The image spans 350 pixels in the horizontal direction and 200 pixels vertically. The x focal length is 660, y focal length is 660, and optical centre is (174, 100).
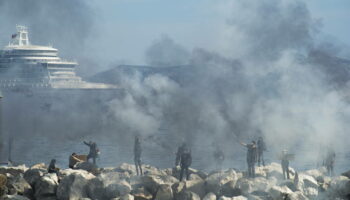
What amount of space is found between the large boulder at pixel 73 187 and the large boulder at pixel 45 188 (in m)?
0.51

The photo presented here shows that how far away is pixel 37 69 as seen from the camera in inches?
4825

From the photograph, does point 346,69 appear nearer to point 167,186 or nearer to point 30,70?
point 167,186

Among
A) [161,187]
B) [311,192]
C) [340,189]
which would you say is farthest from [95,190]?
[340,189]

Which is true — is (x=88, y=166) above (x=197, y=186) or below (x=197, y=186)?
above

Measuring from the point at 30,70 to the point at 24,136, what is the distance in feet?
252

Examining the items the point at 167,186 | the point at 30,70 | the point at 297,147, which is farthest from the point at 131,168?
the point at 30,70

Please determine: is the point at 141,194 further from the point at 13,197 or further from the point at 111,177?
the point at 13,197

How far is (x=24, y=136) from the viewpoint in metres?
47.1

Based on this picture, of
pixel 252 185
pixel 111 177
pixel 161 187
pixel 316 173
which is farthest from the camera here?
pixel 316 173

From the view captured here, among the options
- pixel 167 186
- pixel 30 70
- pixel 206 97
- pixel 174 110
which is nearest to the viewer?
pixel 167 186

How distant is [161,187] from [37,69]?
9933cm

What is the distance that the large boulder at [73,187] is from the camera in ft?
86.9

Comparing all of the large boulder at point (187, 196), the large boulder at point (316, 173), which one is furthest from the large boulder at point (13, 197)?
the large boulder at point (316, 173)

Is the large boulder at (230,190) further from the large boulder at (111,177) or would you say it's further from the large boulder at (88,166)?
the large boulder at (88,166)
